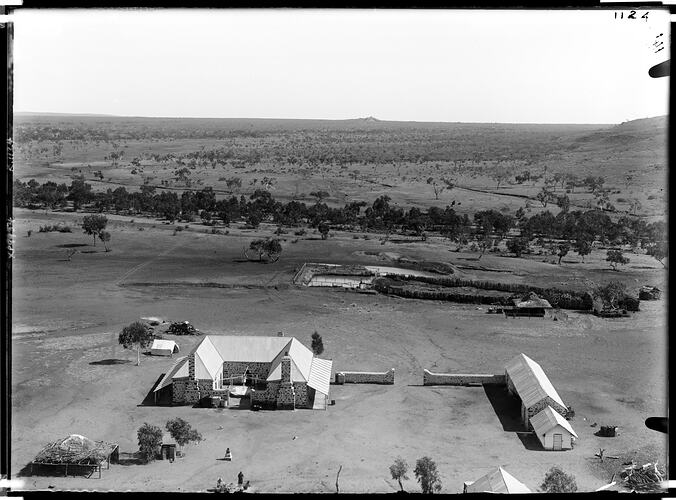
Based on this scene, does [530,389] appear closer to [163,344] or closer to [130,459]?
[130,459]

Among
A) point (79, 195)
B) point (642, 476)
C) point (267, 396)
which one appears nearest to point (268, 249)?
point (267, 396)

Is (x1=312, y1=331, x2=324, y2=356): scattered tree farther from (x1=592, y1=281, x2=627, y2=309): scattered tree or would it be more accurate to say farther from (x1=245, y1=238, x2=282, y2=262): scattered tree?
(x1=245, y1=238, x2=282, y2=262): scattered tree

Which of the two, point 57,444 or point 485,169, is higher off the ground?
point 485,169

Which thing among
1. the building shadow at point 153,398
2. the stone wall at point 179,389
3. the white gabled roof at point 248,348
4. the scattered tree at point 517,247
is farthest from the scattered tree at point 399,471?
the scattered tree at point 517,247

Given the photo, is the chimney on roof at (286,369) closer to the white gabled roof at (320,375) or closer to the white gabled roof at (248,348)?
the white gabled roof at (320,375)

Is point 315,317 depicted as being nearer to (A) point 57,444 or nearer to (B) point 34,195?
(A) point 57,444

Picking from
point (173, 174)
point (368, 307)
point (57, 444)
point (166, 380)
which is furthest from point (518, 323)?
point (173, 174)
